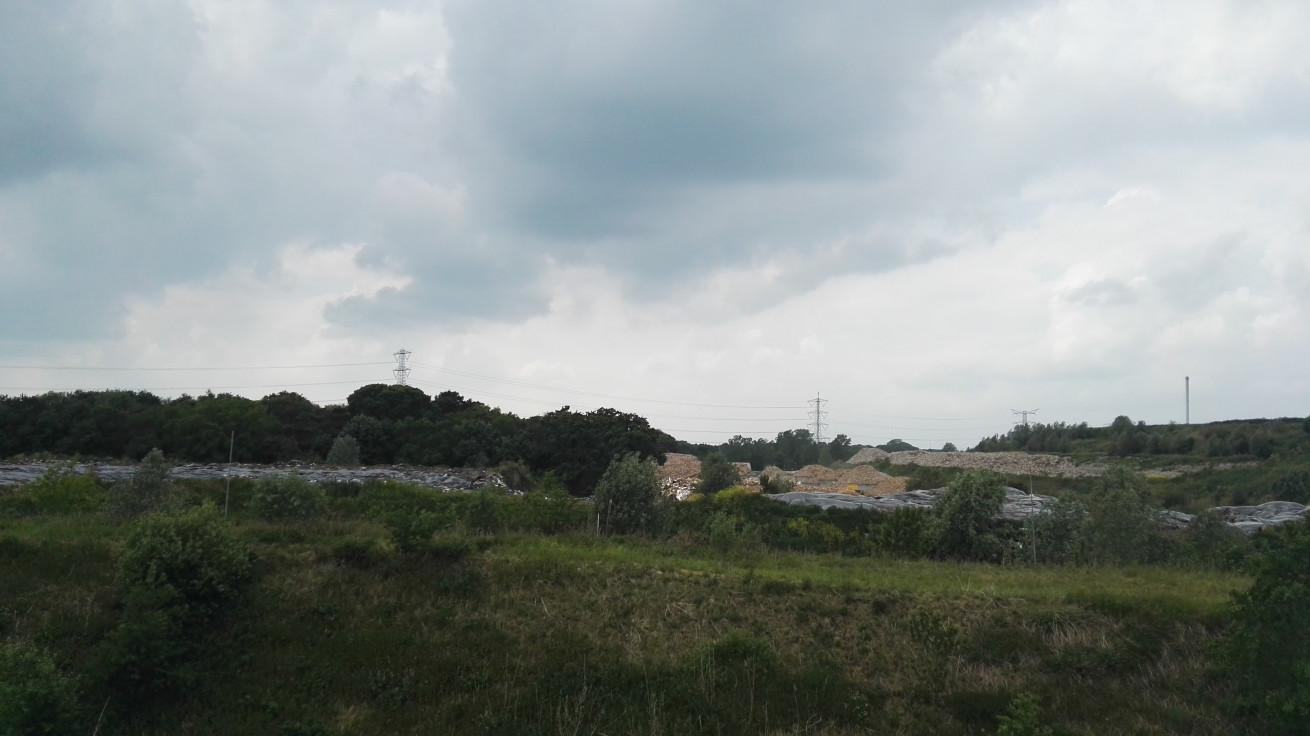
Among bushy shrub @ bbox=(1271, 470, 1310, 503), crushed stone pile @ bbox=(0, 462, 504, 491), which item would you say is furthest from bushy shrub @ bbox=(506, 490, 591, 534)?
bushy shrub @ bbox=(1271, 470, 1310, 503)

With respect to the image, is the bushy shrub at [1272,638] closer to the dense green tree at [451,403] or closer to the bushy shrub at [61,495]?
the bushy shrub at [61,495]

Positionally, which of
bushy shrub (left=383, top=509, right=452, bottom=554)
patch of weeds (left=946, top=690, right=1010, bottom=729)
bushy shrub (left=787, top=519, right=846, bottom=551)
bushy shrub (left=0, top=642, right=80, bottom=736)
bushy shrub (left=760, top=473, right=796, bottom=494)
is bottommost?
patch of weeds (left=946, top=690, right=1010, bottom=729)

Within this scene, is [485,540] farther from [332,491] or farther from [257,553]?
[332,491]

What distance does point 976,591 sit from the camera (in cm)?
1291

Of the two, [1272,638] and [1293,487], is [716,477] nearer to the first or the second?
[1293,487]

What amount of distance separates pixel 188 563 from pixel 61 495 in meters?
10.8

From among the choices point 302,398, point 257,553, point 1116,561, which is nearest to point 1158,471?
point 1116,561

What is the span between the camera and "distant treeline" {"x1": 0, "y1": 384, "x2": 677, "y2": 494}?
45.0m

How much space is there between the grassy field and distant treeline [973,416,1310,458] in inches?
2310

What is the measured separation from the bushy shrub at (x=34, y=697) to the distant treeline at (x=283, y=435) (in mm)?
35083

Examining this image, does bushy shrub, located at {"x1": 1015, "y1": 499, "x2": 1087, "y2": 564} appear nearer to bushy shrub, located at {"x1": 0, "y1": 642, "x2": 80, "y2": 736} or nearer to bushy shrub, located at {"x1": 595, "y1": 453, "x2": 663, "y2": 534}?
bushy shrub, located at {"x1": 595, "y1": 453, "x2": 663, "y2": 534}

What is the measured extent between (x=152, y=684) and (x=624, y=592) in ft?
20.8

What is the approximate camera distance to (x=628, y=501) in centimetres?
1939

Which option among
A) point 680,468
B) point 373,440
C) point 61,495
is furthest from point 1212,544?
point 373,440
